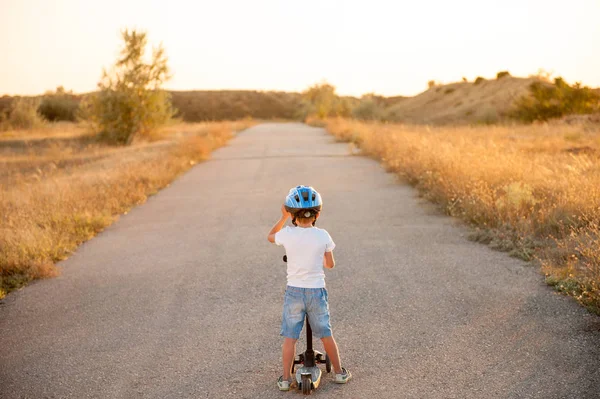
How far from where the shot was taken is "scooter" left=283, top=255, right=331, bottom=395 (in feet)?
13.6

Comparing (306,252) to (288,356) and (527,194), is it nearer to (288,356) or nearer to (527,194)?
(288,356)

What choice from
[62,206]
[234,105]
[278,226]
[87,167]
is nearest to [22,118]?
[87,167]

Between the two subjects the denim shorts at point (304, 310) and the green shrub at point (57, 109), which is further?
the green shrub at point (57, 109)

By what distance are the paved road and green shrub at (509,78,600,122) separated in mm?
34530

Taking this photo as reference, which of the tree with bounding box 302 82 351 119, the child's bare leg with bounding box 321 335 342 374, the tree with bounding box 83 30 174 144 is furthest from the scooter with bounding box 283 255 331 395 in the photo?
the tree with bounding box 302 82 351 119

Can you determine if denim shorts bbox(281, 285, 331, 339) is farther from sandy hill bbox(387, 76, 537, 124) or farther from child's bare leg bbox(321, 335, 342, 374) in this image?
sandy hill bbox(387, 76, 537, 124)

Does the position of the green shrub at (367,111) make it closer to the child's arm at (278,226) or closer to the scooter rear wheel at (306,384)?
the child's arm at (278,226)

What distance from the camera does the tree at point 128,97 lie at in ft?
100

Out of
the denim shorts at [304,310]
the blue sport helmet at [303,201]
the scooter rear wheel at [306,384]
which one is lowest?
the scooter rear wheel at [306,384]

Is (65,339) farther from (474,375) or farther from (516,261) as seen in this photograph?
(516,261)

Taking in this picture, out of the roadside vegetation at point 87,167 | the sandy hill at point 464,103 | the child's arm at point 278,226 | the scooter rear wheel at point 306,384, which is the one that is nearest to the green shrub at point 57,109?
the roadside vegetation at point 87,167

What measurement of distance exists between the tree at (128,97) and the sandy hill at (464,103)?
26921 millimetres

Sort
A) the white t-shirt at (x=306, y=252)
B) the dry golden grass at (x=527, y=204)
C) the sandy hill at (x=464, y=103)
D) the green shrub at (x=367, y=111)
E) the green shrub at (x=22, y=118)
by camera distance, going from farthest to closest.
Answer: the green shrub at (x=367, y=111) < the sandy hill at (x=464, y=103) < the green shrub at (x=22, y=118) < the dry golden grass at (x=527, y=204) < the white t-shirt at (x=306, y=252)

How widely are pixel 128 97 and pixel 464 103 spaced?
137ft
